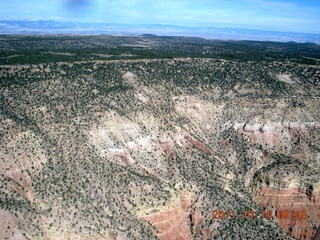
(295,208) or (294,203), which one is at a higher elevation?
(294,203)

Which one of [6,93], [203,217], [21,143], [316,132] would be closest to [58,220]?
[21,143]

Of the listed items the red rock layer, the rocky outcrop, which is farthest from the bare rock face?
the red rock layer

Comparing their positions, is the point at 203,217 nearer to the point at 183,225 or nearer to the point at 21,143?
the point at 183,225

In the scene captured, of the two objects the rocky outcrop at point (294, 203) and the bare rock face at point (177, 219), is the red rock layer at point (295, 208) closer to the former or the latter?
the rocky outcrop at point (294, 203)
